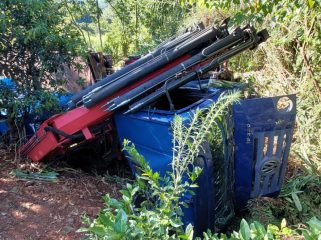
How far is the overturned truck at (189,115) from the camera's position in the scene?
116 inches

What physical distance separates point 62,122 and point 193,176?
214 cm

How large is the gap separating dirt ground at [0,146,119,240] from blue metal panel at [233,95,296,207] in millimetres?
1459

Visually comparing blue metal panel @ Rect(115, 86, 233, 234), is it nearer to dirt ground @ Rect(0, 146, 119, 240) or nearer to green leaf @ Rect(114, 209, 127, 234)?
dirt ground @ Rect(0, 146, 119, 240)

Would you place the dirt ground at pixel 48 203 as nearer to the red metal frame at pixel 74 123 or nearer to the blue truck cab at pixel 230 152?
the red metal frame at pixel 74 123

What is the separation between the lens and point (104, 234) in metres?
1.49

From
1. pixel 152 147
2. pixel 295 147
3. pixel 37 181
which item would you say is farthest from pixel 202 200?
pixel 295 147

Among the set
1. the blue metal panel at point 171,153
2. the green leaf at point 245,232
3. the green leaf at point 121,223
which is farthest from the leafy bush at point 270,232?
the blue metal panel at point 171,153

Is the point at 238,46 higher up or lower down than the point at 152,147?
higher up

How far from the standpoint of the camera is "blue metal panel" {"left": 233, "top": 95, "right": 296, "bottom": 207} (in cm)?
298

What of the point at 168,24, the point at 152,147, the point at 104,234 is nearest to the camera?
the point at 104,234

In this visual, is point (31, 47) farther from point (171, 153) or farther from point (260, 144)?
point (260, 144)

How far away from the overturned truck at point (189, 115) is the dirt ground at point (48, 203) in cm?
38

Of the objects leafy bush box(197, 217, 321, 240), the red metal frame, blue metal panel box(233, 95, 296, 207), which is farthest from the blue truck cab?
leafy bush box(197, 217, 321, 240)

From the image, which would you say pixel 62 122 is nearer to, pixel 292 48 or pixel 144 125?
pixel 144 125
